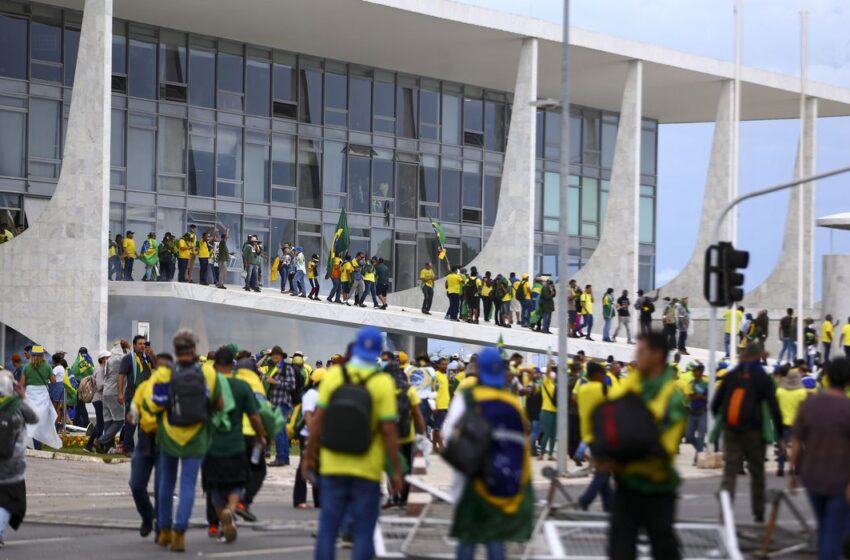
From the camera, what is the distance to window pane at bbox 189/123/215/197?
43.9 m

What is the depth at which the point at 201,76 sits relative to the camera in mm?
44000

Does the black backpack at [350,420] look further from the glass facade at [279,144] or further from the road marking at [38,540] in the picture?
the glass facade at [279,144]

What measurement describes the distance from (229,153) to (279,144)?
1984 millimetres

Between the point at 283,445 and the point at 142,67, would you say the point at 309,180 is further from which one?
the point at 283,445

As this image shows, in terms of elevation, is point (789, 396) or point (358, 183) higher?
point (358, 183)

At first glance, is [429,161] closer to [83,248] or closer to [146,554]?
[83,248]

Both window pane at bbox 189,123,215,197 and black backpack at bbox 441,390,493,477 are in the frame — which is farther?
window pane at bbox 189,123,215,197

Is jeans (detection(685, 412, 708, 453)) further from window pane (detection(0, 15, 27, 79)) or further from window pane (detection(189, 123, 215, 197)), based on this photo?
window pane (detection(189, 123, 215, 197))

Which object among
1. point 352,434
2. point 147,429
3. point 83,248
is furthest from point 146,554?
point 83,248

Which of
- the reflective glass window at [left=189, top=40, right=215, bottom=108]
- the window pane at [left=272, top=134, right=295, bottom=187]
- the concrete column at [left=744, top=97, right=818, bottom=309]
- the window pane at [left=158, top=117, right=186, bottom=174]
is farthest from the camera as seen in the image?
the concrete column at [left=744, top=97, right=818, bottom=309]

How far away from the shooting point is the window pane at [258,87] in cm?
4528

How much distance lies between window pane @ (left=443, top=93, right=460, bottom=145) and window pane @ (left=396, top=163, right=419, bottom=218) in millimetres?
1889

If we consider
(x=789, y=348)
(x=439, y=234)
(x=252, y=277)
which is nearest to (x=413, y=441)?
(x=252, y=277)

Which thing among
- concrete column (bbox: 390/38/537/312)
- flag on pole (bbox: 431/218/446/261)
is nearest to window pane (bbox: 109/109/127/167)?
flag on pole (bbox: 431/218/446/261)
